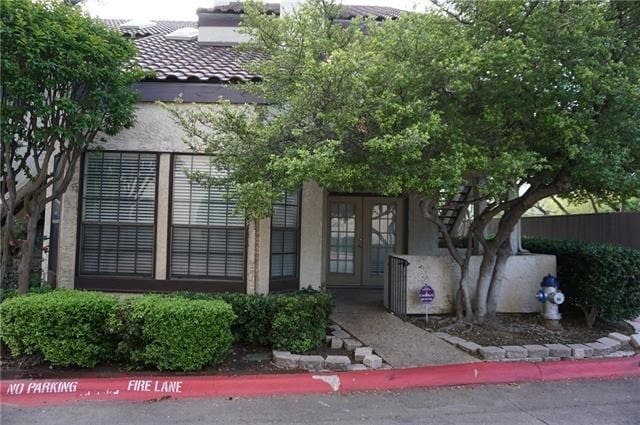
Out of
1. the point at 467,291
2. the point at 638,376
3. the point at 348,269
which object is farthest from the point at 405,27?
the point at 348,269

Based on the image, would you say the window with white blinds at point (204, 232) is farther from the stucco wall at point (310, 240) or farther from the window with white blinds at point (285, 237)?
the stucco wall at point (310, 240)

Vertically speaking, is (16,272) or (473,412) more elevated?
(16,272)

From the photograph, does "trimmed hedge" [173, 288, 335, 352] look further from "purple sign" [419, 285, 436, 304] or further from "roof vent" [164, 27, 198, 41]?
"roof vent" [164, 27, 198, 41]

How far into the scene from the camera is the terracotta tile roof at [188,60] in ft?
26.9

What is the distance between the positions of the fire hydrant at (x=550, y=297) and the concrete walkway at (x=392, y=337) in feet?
7.44

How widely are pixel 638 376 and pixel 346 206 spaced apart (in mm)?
6914

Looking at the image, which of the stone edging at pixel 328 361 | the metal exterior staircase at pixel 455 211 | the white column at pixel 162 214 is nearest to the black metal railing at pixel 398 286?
the metal exterior staircase at pixel 455 211

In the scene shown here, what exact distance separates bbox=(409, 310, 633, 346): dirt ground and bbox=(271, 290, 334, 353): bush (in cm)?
214

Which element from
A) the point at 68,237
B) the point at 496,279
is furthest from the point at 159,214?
the point at 496,279

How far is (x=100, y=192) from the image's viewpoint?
809cm

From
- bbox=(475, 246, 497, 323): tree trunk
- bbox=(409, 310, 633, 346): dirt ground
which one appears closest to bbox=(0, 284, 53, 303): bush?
bbox=(409, 310, 633, 346): dirt ground

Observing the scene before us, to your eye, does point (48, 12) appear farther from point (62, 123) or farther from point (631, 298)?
point (631, 298)

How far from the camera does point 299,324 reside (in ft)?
21.5

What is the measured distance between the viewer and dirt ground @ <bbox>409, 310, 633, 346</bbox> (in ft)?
24.0
